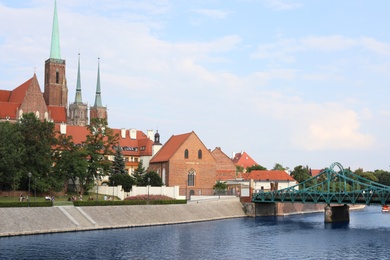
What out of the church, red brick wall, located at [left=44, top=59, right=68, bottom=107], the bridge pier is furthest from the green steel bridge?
red brick wall, located at [left=44, top=59, right=68, bottom=107]

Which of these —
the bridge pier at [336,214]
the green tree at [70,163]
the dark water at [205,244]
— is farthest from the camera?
the bridge pier at [336,214]

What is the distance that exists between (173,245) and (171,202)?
2754 centimetres

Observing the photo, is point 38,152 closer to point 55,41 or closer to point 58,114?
point 58,114

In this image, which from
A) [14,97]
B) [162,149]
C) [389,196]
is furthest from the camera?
[14,97]

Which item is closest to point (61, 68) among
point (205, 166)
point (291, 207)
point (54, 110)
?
point (54, 110)

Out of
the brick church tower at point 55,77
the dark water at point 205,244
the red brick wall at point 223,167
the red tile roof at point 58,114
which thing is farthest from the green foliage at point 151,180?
the brick church tower at point 55,77

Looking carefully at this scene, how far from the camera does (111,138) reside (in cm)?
8969

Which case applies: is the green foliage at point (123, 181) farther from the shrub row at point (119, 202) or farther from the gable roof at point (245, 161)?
the gable roof at point (245, 161)

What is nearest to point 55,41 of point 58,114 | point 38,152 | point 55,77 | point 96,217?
point 55,77

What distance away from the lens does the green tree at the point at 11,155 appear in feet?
220

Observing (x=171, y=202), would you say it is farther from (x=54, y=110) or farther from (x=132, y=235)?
(x=54, y=110)

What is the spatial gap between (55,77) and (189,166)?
2469 inches

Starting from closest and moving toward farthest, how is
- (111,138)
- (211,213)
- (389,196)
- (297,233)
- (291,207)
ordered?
(297,233), (389,196), (211,213), (111,138), (291,207)

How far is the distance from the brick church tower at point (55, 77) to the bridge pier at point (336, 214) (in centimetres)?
8755
